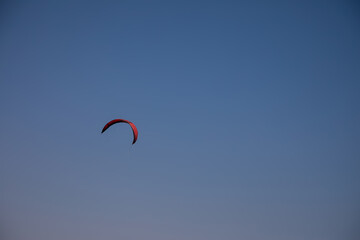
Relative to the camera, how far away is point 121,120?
2641cm

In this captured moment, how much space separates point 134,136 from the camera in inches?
1077

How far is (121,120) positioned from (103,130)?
6.75 feet

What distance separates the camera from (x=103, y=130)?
25.8 meters

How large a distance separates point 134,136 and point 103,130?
132 inches

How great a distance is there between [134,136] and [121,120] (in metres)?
2.29
